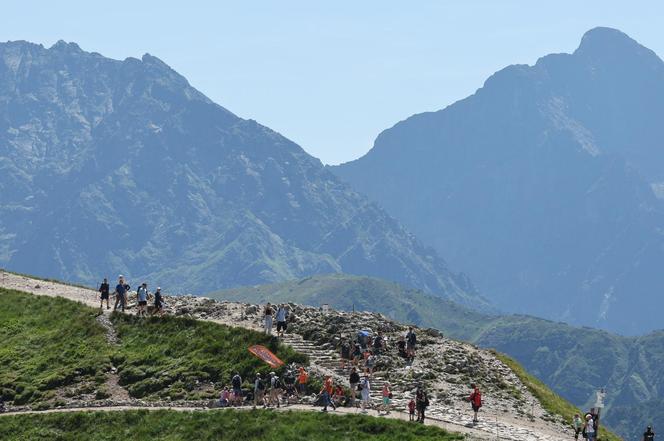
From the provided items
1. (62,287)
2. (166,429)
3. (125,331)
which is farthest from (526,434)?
(62,287)

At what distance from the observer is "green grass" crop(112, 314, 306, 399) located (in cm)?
7450

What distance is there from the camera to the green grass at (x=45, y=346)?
255 ft

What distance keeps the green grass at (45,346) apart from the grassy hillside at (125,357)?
8 centimetres

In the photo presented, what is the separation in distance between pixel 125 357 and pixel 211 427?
61.9ft

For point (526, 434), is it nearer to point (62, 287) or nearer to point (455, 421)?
point (455, 421)

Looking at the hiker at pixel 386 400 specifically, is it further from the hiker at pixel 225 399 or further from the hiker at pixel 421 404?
the hiker at pixel 225 399

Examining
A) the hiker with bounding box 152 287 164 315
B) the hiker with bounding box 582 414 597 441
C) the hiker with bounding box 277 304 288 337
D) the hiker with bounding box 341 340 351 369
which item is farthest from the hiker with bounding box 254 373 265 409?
the hiker with bounding box 152 287 164 315

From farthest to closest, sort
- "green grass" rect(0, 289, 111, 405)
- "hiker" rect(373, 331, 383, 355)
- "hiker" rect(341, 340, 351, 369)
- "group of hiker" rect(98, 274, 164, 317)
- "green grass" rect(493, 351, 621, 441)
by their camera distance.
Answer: "group of hiker" rect(98, 274, 164, 317)
"hiker" rect(373, 331, 383, 355)
"green grass" rect(0, 289, 111, 405)
"hiker" rect(341, 340, 351, 369)
"green grass" rect(493, 351, 621, 441)

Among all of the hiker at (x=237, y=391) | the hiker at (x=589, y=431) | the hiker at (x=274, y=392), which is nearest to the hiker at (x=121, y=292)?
the hiker at (x=237, y=391)

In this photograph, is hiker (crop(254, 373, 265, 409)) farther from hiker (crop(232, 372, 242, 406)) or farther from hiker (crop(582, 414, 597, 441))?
hiker (crop(582, 414, 597, 441))

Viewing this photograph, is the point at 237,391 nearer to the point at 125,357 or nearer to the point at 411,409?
the point at 411,409

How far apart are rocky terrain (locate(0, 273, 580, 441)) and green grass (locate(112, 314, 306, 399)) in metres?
1.94

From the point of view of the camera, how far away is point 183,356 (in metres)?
79.4

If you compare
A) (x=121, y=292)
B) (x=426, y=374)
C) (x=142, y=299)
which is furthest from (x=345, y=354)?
(x=121, y=292)
